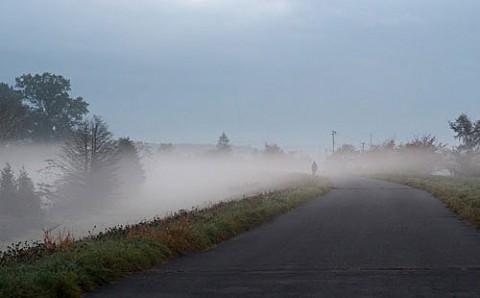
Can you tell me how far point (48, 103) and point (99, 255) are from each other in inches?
3075

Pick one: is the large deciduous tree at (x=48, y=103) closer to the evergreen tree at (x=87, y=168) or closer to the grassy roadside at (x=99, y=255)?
the evergreen tree at (x=87, y=168)

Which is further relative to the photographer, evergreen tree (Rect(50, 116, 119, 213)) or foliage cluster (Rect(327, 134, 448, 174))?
foliage cluster (Rect(327, 134, 448, 174))

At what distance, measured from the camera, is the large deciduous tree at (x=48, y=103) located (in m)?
85.2

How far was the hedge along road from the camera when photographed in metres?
10.4

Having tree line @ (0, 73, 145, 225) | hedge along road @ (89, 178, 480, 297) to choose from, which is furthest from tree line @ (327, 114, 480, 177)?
hedge along road @ (89, 178, 480, 297)

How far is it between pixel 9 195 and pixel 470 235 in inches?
1641

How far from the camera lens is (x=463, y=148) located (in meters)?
83.9

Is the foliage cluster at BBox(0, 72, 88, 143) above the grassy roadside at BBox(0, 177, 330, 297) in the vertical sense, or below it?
above

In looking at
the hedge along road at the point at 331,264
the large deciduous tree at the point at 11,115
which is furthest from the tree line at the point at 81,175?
the hedge along road at the point at 331,264

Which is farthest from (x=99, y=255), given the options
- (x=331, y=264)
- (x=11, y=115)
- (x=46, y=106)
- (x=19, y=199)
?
(x=46, y=106)

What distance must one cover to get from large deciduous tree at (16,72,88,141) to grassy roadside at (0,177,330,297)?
68499mm

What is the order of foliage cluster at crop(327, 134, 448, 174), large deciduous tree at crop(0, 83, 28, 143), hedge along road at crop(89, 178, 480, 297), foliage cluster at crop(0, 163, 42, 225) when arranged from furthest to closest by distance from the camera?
foliage cluster at crop(327, 134, 448, 174)
large deciduous tree at crop(0, 83, 28, 143)
foliage cluster at crop(0, 163, 42, 225)
hedge along road at crop(89, 178, 480, 297)

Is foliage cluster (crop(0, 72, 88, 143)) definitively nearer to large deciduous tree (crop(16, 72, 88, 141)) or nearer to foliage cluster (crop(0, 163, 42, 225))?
large deciduous tree (crop(16, 72, 88, 141))

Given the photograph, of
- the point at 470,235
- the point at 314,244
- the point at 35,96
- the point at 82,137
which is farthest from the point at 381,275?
the point at 35,96
